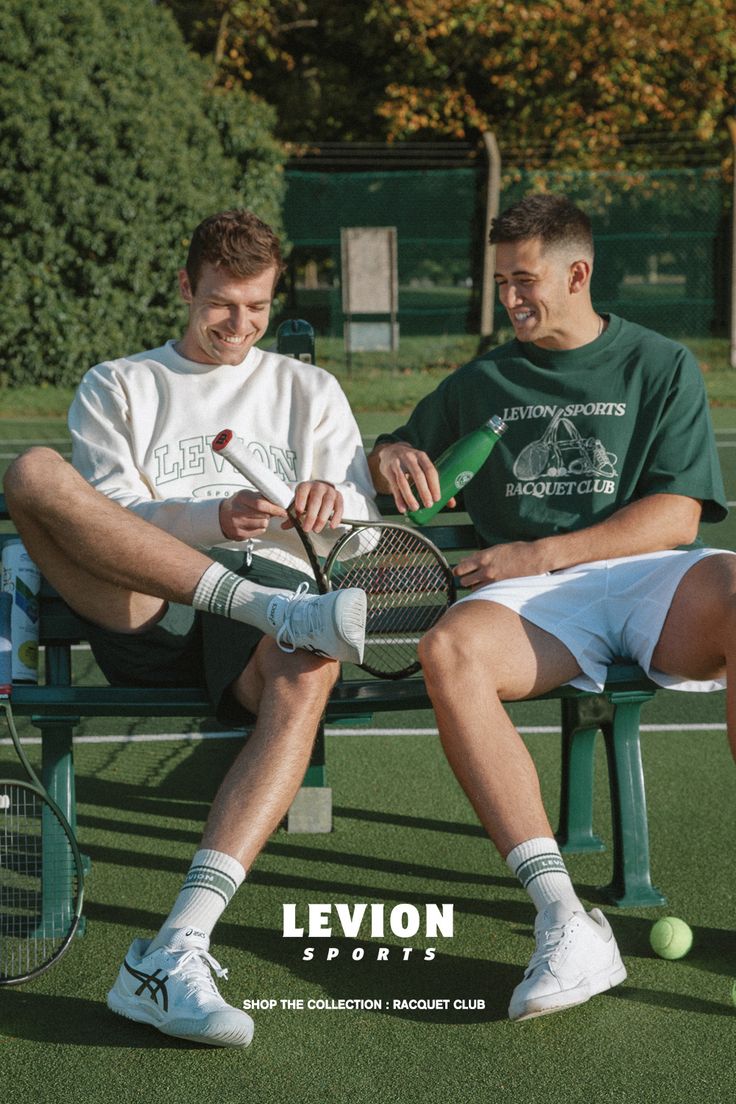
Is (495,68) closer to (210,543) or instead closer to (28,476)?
(210,543)

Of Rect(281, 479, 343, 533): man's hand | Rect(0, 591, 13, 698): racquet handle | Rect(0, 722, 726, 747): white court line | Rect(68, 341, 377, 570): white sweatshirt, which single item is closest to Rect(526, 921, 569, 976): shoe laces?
Rect(281, 479, 343, 533): man's hand

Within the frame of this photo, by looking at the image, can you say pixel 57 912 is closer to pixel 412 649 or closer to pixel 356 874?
pixel 356 874

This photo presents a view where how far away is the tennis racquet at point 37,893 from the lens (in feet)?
10.2

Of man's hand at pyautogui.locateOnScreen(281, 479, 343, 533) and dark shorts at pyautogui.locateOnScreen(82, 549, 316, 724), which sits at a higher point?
man's hand at pyautogui.locateOnScreen(281, 479, 343, 533)

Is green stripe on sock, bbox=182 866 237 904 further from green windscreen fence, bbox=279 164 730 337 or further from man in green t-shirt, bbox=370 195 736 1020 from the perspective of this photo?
green windscreen fence, bbox=279 164 730 337

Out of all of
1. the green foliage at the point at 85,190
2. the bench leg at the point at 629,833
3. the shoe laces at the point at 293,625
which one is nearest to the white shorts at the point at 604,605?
the bench leg at the point at 629,833

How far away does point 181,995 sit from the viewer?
2.81m

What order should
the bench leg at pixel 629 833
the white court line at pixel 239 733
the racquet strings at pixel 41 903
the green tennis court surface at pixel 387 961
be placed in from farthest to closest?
the white court line at pixel 239 733 → the bench leg at pixel 629 833 → the racquet strings at pixel 41 903 → the green tennis court surface at pixel 387 961

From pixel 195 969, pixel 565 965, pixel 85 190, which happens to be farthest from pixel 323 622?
pixel 85 190

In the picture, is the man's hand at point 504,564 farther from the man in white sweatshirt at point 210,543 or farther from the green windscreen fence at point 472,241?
the green windscreen fence at point 472,241

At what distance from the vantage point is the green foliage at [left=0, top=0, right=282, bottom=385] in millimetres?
15023

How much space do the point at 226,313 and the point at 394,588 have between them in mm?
839

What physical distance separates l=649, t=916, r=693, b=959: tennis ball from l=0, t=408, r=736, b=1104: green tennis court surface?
24 millimetres

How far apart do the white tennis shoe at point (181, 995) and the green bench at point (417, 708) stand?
0.61 m
